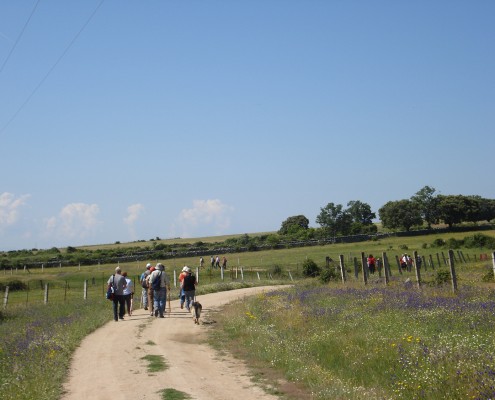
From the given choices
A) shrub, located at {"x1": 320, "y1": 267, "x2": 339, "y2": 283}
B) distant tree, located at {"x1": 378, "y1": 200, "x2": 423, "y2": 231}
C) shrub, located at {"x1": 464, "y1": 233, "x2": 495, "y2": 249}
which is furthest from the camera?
distant tree, located at {"x1": 378, "y1": 200, "x2": 423, "y2": 231}

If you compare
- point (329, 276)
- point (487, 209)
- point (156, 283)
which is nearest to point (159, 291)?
point (156, 283)

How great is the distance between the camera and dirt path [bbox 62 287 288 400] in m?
10.3

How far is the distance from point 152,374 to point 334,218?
442ft

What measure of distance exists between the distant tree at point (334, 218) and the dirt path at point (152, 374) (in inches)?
4976

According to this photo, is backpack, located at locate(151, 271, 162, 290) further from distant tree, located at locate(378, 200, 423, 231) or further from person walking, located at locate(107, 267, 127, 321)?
distant tree, located at locate(378, 200, 423, 231)

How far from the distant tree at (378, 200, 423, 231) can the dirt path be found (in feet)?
397

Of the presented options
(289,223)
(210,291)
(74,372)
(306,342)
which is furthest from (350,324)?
(289,223)

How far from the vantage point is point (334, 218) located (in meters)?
144

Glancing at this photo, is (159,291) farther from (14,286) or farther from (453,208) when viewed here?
(453,208)

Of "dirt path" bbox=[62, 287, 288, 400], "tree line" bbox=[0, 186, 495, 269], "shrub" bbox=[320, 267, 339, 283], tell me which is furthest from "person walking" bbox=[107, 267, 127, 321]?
"tree line" bbox=[0, 186, 495, 269]

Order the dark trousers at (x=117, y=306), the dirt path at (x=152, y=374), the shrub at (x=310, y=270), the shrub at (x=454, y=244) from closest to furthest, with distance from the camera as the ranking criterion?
the dirt path at (x=152, y=374), the dark trousers at (x=117, y=306), the shrub at (x=310, y=270), the shrub at (x=454, y=244)

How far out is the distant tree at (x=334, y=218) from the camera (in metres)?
143

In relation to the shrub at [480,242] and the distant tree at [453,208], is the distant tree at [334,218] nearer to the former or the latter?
the distant tree at [453,208]

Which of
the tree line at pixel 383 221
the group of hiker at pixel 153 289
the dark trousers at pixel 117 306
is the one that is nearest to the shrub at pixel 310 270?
the group of hiker at pixel 153 289
